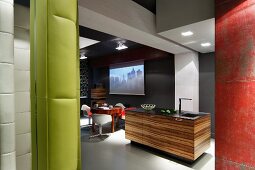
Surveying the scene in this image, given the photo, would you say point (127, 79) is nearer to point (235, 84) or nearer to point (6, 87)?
point (235, 84)

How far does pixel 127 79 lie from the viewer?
256 inches

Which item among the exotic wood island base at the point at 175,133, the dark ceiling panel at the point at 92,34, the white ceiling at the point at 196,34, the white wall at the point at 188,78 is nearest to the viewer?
the white ceiling at the point at 196,34

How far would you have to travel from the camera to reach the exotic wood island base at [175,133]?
2.89 metres

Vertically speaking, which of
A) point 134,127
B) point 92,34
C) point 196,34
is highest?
point 92,34

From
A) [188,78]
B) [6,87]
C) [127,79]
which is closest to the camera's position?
[6,87]

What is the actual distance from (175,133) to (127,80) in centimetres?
372

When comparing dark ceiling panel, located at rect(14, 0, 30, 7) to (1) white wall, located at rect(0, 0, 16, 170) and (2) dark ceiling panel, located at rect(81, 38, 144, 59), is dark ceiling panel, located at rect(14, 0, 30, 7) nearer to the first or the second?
(1) white wall, located at rect(0, 0, 16, 170)

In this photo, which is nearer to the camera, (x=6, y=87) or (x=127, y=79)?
(x=6, y=87)

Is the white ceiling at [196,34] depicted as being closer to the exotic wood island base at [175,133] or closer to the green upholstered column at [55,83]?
the exotic wood island base at [175,133]

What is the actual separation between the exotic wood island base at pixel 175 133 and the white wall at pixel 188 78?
1.32 m

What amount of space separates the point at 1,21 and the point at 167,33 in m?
2.86

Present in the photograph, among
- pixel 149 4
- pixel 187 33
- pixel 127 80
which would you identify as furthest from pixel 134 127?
pixel 127 80

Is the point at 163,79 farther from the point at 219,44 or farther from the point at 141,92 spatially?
the point at 219,44

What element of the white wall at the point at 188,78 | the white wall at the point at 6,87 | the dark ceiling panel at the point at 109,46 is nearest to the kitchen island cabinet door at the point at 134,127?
the white wall at the point at 188,78
